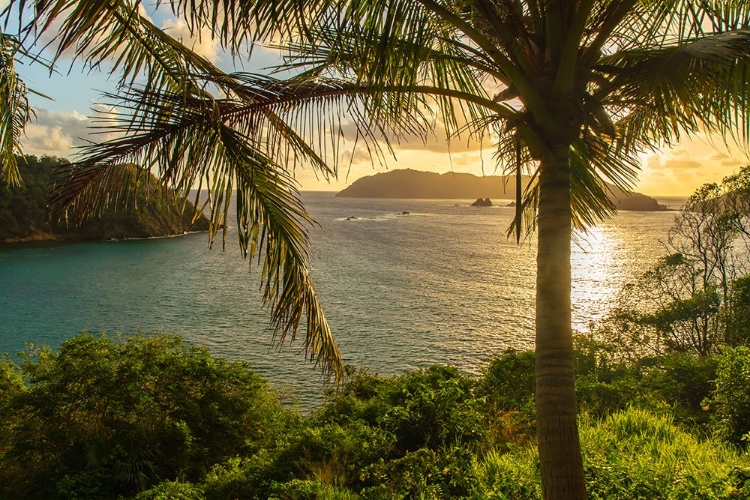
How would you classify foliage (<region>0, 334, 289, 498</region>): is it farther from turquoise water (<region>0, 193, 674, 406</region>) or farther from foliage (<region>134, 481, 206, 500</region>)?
foliage (<region>134, 481, 206, 500</region>)

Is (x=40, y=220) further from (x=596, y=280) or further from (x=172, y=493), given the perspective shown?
(x=172, y=493)

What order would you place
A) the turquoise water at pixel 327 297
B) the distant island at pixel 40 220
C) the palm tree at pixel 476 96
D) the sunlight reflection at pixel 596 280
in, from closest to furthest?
the palm tree at pixel 476 96 → the turquoise water at pixel 327 297 → the sunlight reflection at pixel 596 280 → the distant island at pixel 40 220

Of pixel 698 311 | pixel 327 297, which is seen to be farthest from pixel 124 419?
pixel 327 297

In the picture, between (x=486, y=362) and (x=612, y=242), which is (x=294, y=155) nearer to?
(x=486, y=362)

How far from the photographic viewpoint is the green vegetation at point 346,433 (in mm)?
5234

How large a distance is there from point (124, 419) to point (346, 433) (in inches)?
212

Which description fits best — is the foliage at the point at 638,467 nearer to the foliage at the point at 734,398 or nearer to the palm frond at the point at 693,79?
the foliage at the point at 734,398

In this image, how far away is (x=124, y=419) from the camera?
11.1m

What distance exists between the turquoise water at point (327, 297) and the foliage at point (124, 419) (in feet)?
7.38

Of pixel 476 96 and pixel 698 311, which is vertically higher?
pixel 476 96

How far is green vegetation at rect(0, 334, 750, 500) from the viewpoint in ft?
17.2

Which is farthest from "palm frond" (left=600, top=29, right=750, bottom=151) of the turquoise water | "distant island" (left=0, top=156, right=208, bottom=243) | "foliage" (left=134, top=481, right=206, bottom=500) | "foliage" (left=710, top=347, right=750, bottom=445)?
"distant island" (left=0, top=156, right=208, bottom=243)

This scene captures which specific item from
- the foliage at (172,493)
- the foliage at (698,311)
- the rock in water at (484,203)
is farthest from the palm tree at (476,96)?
the rock in water at (484,203)

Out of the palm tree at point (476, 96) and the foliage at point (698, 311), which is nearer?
the palm tree at point (476, 96)
